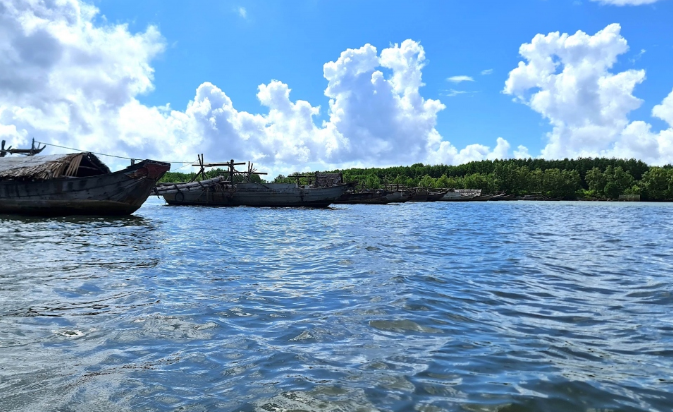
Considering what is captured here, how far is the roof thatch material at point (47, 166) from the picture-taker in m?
24.5

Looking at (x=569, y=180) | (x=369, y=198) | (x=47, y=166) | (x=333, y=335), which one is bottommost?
(x=333, y=335)

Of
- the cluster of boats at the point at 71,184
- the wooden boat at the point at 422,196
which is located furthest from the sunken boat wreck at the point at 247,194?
the wooden boat at the point at 422,196

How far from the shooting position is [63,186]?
2477cm

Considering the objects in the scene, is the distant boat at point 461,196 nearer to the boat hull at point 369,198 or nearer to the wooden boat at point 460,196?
the wooden boat at point 460,196

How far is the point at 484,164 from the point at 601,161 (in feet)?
119

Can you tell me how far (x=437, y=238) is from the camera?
58.3ft

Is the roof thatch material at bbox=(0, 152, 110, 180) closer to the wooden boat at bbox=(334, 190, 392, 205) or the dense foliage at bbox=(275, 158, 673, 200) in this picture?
the wooden boat at bbox=(334, 190, 392, 205)

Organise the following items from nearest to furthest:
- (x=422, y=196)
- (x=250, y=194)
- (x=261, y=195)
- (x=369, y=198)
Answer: (x=261, y=195)
(x=250, y=194)
(x=369, y=198)
(x=422, y=196)

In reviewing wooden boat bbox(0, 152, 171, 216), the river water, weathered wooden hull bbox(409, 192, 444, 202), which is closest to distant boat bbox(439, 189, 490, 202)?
weathered wooden hull bbox(409, 192, 444, 202)

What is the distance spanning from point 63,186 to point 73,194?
2.12ft

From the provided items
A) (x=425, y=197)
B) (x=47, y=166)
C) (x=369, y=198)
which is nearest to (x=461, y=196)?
(x=425, y=197)

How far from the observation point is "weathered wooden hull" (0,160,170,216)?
2475 cm

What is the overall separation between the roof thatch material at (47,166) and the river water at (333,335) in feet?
52.6

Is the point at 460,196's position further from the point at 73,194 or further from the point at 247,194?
the point at 73,194
